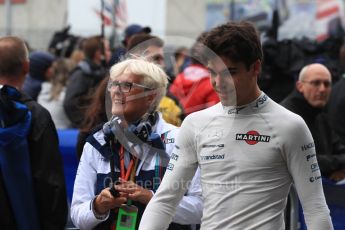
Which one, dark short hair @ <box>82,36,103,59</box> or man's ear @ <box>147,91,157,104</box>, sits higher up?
man's ear @ <box>147,91,157,104</box>

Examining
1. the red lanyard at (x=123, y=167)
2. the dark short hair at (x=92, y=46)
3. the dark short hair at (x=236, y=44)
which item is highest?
the dark short hair at (x=236, y=44)

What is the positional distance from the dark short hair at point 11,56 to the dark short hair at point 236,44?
5.62 ft

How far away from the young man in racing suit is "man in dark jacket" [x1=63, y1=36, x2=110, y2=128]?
445 centimetres

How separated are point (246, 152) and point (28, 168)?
1.65 meters

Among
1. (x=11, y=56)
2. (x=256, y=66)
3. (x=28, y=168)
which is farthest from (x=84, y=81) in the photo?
(x=256, y=66)

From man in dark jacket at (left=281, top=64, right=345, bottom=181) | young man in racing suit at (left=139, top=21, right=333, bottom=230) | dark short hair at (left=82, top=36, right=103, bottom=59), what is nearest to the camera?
young man in racing suit at (left=139, top=21, right=333, bottom=230)

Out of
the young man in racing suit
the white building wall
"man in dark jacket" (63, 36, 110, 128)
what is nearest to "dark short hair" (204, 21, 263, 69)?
the young man in racing suit

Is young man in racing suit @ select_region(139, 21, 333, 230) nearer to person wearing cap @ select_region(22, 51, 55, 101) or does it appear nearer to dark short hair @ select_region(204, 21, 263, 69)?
dark short hair @ select_region(204, 21, 263, 69)

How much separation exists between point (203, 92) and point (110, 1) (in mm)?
4167

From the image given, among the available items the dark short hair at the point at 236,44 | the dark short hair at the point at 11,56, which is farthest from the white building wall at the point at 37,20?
the dark short hair at the point at 236,44

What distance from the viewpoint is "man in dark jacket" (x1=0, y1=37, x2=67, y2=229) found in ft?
14.6

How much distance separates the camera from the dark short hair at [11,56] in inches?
186

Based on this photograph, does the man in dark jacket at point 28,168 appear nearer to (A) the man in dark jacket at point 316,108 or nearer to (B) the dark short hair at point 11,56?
(B) the dark short hair at point 11,56

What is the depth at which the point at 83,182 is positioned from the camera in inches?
158
